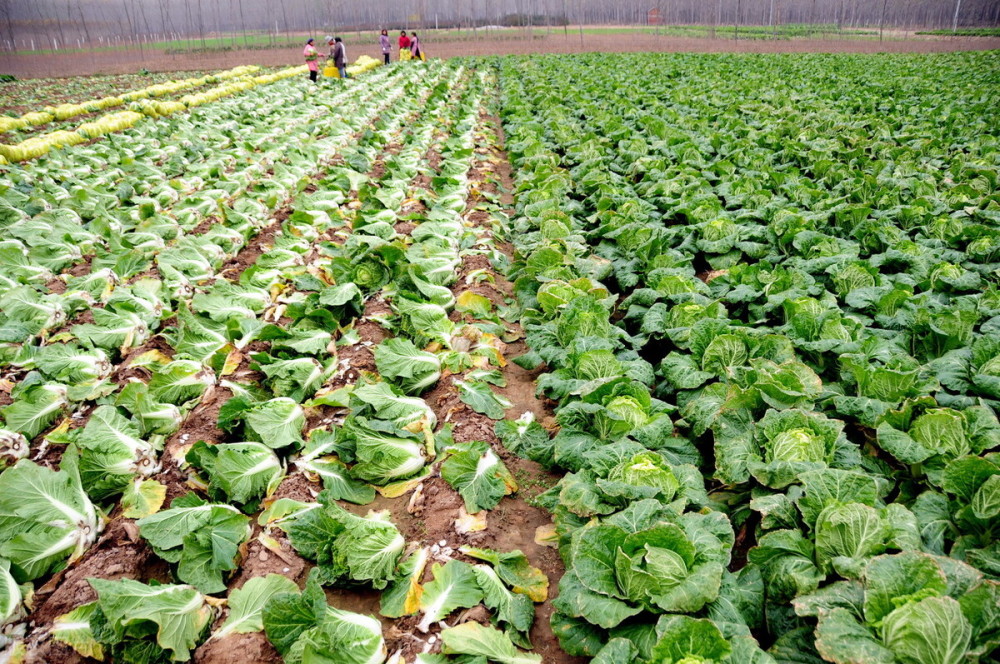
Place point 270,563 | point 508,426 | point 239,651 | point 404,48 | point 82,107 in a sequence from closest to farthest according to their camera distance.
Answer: point 239,651, point 270,563, point 508,426, point 82,107, point 404,48

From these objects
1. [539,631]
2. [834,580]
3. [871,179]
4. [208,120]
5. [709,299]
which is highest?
[208,120]

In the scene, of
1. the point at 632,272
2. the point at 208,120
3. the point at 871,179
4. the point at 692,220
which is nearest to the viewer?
Answer: the point at 632,272

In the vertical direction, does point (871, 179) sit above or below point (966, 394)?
above

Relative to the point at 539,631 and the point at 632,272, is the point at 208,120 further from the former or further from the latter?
the point at 539,631

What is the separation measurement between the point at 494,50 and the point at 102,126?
1306 inches

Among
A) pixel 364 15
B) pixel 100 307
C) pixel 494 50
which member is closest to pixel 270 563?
pixel 100 307

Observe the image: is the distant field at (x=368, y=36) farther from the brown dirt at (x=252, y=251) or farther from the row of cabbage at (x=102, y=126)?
the brown dirt at (x=252, y=251)

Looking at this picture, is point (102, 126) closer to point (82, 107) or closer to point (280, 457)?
point (82, 107)

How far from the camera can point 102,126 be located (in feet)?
47.6

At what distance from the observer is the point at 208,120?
1495 cm

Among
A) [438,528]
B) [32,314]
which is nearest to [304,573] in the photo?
[438,528]

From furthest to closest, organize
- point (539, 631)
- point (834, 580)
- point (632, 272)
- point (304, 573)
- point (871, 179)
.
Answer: point (871, 179)
point (632, 272)
point (304, 573)
point (539, 631)
point (834, 580)

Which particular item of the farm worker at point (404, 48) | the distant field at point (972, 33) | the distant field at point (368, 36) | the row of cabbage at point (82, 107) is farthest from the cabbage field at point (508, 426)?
the distant field at point (972, 33)

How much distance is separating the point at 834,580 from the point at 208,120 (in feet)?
54.1
